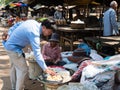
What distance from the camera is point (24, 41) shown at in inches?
229

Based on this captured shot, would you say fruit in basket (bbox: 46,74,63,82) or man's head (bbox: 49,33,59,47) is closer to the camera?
fruit in basket (bbox: 46,74,63,82)

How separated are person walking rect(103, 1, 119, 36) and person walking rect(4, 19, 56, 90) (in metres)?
4.02

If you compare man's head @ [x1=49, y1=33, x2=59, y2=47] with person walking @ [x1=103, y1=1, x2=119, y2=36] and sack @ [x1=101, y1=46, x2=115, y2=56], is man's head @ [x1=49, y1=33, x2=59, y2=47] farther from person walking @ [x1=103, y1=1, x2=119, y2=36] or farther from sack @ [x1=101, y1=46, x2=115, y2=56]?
person walking @ [x1=103, y1=1, x2=119, y2=36]

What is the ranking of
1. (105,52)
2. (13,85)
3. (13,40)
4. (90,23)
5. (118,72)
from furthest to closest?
(90,23) → (105,52) → (13,85) → (13,40) → (118,72)

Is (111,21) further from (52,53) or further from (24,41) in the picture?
(24,41)

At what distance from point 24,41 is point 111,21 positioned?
4349mm

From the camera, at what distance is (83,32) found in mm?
11727

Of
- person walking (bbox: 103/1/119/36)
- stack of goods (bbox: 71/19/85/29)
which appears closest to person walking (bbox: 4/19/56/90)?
person walking (bbox: 103/1/119/36)

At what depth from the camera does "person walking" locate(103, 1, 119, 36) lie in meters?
9.51

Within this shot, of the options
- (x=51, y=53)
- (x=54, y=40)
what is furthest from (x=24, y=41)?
(x=51, y=53)

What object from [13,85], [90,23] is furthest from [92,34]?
[13,85]

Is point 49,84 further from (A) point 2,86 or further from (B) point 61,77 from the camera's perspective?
(A) point 2,86

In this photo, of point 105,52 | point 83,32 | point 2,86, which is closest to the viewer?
point 2,86

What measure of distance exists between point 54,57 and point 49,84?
5.34ft
